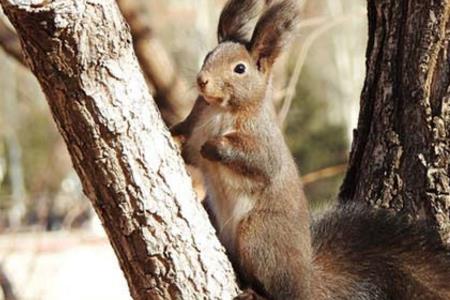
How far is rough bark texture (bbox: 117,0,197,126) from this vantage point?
446 cm

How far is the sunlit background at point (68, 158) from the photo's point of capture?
A: 248 inches

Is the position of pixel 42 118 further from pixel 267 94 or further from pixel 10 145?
pixel 267 94

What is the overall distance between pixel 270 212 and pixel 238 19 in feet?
1.68

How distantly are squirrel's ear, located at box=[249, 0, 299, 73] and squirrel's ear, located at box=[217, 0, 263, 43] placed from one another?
0.06 m

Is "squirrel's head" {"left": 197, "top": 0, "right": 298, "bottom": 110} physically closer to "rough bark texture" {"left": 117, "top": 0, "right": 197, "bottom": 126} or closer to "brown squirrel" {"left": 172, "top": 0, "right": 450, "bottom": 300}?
"brown squirrel" {"left": 172, "top": 0, "right": 450, "bottom": 300}

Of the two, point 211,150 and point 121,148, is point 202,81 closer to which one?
point 211,150

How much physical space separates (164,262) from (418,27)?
3.60ft

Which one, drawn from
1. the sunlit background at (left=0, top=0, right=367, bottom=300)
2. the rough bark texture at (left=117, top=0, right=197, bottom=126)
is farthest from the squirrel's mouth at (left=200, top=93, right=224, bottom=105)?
the rough bark texture at (left=117, top=0, right=197, bottom=126)

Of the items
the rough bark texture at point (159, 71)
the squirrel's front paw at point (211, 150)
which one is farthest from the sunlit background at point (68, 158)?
A: the squirrel's front paw at point (211, 150)

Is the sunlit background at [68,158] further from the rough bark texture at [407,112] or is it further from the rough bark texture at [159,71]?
the rough bark texture at [407,112]

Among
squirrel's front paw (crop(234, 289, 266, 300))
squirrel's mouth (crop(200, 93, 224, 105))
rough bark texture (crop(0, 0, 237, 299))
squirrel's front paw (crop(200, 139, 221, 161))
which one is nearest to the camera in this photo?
rough bark texture (crop(0, 0, 237, 299))

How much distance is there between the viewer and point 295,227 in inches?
98.7

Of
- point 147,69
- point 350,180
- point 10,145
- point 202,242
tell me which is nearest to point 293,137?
point 10,145

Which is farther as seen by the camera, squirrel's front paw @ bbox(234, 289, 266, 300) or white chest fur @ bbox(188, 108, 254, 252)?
white chest fur @ bbox(188, 108, 254, 252)
